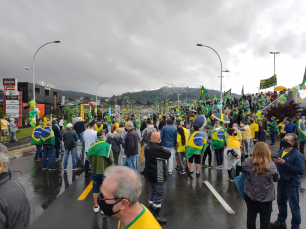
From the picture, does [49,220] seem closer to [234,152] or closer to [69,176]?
[69,176]

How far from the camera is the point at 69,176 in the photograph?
7.62m

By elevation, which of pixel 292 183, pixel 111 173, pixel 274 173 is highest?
pixel 111 173

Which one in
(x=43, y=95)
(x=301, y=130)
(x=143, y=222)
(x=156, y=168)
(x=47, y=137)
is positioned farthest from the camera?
(x=43, y=95)

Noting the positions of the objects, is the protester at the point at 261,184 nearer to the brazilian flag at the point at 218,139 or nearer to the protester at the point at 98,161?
the protester at the point at 98,161

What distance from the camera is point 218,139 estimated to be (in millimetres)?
7984

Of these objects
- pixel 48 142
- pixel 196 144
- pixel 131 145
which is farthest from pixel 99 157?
pixel 48 142

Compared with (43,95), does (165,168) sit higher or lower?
lower

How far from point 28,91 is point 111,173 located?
53.5 metres

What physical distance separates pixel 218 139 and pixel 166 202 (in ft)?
11.5

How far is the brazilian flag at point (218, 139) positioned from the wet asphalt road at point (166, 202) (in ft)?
3.04

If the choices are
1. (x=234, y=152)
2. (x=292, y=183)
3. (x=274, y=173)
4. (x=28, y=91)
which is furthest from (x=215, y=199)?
(x=28, y=91)

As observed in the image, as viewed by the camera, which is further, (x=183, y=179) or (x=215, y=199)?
(x=183, y=179)

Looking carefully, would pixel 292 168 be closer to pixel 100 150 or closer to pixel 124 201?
pixel 124 201

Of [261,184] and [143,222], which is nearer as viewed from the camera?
[143,222]
